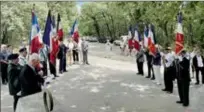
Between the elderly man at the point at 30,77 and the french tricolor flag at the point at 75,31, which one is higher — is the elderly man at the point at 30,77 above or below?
below

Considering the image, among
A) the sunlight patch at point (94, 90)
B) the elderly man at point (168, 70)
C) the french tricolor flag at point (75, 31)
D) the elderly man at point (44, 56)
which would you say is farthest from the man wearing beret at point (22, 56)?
the elderly man at point (168, 70)

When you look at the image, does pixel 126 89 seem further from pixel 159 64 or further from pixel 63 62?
pixel 63 62

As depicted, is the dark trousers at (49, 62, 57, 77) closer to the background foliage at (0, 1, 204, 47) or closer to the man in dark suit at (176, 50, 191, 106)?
the background foliage at (0, 1, 204, 47)

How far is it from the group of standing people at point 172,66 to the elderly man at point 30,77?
326cm

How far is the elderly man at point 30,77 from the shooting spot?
20.7ft

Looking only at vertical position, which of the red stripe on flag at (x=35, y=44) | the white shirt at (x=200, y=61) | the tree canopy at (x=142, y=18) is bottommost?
the white shirt at (x=200, y=61)

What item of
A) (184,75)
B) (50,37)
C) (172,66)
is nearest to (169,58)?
(172,66)

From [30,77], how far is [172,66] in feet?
14.9

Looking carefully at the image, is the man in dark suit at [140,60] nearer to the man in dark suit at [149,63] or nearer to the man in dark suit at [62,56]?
the man in dark suit at [149,63]

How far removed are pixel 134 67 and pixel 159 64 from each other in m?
1.13

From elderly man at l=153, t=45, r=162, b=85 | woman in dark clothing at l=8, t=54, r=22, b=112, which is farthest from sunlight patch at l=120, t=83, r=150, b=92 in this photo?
woman in dark clothing at l=8, t=54, r=22, b=112

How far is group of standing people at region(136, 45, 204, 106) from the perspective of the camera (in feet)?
28.0

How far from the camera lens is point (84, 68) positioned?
41.5 feet

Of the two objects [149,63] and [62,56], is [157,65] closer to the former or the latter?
[149,63]
